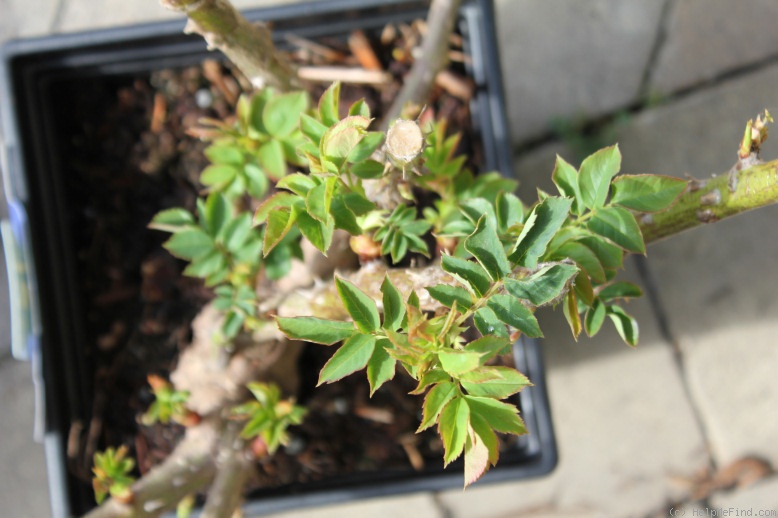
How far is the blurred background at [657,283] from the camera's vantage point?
4.19ft

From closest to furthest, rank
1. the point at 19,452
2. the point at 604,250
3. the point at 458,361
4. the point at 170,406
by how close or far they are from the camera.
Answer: the point at 458,361
the point at 604,250
the point at 170,406
the point at 19,452

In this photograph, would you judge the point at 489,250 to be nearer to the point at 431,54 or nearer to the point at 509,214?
the point at 509,214

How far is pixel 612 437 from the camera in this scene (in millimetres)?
1298

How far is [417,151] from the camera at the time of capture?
0.50 metres

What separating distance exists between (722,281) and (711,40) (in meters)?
0.45

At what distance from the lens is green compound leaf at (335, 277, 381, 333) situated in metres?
0.50

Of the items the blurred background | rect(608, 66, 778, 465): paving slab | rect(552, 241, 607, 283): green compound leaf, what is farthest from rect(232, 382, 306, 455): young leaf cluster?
rect(608, 66, 778, 465): paving slab

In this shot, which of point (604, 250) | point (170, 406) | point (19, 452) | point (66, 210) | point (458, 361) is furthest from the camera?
point (19, 452)

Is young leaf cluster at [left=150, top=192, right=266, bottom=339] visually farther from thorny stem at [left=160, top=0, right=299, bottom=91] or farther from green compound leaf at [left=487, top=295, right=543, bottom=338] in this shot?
green compound leaf at [left=487, top=295, right=543, bottom=338]

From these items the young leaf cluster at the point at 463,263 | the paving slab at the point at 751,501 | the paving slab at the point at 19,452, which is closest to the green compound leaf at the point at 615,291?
the young leaf cluster at the point at 463,263

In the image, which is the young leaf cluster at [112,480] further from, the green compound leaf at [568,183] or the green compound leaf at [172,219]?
the green compound leaf at [568,183]

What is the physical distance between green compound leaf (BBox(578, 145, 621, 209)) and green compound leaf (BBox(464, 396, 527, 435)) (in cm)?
18

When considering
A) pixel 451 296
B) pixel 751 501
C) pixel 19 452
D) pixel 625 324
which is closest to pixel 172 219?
pixel 451 296

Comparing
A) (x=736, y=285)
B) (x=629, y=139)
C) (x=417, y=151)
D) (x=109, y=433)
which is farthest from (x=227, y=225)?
(x=736, y=285)
